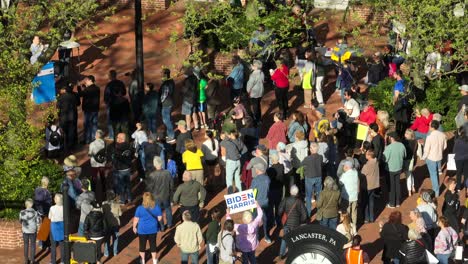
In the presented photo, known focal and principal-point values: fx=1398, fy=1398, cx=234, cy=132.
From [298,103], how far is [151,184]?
284 inches

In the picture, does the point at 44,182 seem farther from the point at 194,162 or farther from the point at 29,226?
the point at 194,162

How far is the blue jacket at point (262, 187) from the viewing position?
25.5 meters

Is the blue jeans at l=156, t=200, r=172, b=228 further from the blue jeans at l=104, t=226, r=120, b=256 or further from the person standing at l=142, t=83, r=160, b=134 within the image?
the person standing at l=142, t=83, r=160, b=134

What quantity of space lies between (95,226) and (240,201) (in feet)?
8.44

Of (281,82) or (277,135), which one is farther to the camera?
(281,82)

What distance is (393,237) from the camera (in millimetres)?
23641

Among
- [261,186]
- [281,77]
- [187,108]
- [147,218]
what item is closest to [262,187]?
[261,186]

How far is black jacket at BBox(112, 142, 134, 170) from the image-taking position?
88.4 feet

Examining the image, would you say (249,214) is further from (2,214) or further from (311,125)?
(311,125)

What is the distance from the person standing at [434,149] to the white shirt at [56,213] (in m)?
7.45

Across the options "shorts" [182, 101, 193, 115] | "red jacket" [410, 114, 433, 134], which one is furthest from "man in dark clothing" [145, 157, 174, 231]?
"red jacket" [410, 114, 433, 134]

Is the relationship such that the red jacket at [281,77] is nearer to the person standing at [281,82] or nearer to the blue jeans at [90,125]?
the person standing at [281,82]

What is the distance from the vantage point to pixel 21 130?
86.5 feet

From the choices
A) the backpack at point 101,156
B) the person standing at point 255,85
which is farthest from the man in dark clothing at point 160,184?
the person standing at point 255,85
